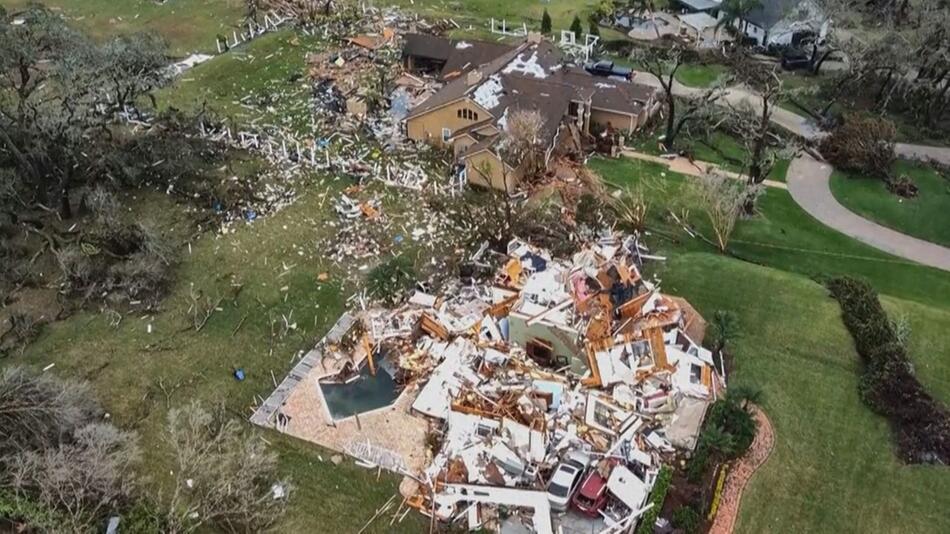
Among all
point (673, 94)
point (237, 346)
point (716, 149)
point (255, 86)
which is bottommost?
point (237, 346)

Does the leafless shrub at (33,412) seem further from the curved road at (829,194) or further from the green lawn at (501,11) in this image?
the green lawn at (501,11)

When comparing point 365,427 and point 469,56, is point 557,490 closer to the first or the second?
point 365,427

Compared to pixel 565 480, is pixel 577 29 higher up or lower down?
higher up

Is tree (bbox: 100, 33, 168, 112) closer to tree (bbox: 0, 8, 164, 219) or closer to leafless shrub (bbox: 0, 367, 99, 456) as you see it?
tree (bbox: 0, 8, 164, 219)

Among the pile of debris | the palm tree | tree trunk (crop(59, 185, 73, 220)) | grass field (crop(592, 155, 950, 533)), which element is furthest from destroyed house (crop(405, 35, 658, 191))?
tree trunk (crop(59, 185, 73, 220))

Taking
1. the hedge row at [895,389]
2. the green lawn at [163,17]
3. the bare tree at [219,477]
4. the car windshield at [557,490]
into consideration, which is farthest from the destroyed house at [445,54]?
the car windshield at [557,490]

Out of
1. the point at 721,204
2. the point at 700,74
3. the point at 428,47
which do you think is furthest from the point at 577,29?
the point at 721,204
